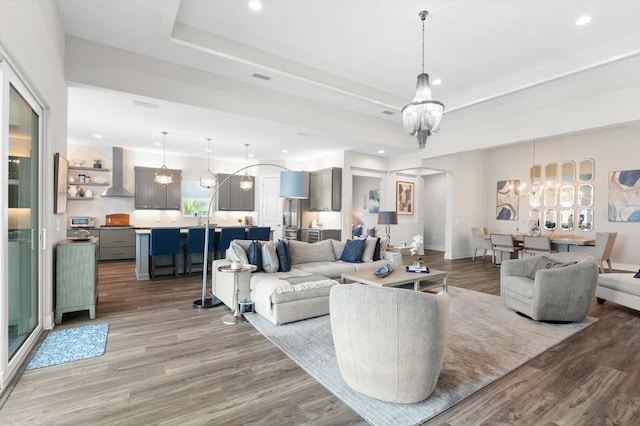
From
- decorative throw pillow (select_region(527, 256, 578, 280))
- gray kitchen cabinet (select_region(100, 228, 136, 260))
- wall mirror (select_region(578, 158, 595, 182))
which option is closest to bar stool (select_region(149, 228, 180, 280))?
gray kitchen cabinet (select_region(100, 228, 136, 260))

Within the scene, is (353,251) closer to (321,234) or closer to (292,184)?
(292,184)

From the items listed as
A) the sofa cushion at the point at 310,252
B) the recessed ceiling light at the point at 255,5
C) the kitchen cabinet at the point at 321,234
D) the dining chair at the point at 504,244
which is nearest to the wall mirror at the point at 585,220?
the dining chair at the point at 504,244

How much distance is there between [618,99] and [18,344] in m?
8.21

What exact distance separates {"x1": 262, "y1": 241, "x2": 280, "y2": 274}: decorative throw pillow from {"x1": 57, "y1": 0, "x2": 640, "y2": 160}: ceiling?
2430 millimetres

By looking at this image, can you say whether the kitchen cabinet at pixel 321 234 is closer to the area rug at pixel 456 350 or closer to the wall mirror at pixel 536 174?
the area rug at pixel 456 350

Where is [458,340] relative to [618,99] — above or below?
below

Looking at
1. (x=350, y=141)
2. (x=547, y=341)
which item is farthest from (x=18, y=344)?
(x=350, y=141)

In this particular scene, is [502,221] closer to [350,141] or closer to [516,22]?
[350,141]

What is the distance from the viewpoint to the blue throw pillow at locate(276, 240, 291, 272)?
4.59m

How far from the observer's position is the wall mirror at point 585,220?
8039 millimetres

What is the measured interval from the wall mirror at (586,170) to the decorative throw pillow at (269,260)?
27.9ft

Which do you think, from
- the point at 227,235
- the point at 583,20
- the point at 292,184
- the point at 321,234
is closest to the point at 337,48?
the point at 292,184

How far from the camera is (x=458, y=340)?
128 inches

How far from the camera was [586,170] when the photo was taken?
8.13 m
